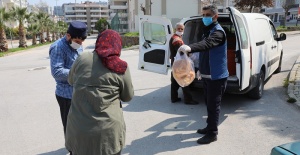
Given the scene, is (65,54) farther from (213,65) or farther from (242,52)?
(242,52)

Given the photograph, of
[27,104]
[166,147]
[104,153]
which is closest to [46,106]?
[27,104]

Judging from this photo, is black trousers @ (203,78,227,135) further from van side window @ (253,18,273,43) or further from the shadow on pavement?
van side window @ (253,18,273,43)

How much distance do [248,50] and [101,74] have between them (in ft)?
12.5

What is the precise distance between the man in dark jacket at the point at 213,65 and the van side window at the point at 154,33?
88.0 inches

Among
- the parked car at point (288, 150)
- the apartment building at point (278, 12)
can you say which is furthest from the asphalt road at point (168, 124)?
the apartment building at point (278, 12)

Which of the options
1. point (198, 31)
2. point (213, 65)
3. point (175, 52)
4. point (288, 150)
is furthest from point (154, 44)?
point (288, 150)

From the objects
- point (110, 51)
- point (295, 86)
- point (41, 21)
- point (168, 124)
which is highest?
point (41, 21)

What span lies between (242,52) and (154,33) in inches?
86.7

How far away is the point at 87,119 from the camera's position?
7.45ft

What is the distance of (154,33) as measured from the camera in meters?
6.43

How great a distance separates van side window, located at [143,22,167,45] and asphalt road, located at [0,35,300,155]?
4.65 ft

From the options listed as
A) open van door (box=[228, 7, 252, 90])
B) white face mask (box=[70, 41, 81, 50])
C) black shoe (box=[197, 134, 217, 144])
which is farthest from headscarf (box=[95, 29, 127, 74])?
open van door (box=[228, 7, 252, 90])

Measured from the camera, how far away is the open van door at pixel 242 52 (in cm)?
504

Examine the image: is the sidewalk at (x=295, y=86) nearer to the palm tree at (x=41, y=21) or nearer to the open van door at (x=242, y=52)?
the open van door at (x=242, y=52)
